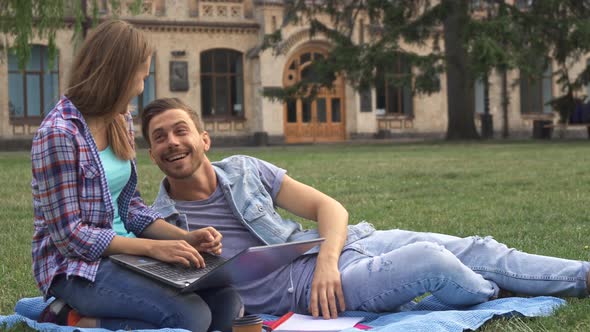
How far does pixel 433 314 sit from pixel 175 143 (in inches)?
52.9

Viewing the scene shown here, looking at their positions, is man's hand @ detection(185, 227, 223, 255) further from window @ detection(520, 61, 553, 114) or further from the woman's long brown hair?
window @ detection(520, 61, 553, 114)

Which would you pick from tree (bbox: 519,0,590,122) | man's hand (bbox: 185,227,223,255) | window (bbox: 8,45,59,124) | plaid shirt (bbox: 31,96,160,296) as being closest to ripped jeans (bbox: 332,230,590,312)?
man's hand (bbox: 185,227,223,255)

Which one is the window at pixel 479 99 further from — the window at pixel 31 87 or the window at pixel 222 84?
the window at pixel 31 87

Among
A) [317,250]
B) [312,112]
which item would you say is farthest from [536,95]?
[317,250]

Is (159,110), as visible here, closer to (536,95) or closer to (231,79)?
(231,79)

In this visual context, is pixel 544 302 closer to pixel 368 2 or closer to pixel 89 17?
pixel 368 2

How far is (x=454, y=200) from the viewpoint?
1086 cm

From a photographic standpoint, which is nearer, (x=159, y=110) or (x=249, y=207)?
(x=159, y=110)

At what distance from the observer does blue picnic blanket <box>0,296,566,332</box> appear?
12.6ft

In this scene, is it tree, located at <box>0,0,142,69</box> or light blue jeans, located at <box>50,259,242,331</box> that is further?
tree, located at <box>0,0,142,69</box>

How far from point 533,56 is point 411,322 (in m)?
25.7

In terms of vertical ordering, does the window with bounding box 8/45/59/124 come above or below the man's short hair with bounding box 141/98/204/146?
above

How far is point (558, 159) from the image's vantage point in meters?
18.2

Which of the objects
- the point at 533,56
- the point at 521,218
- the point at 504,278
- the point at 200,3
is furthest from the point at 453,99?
the point at 504,278
